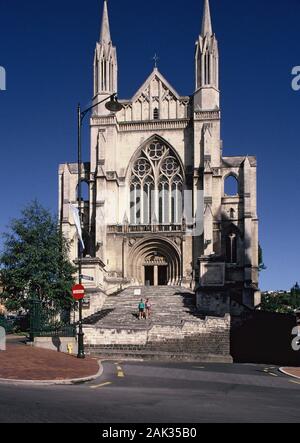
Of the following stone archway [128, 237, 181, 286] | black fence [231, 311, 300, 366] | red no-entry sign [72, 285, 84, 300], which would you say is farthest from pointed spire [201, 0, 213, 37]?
red no-entry sign [72, 285, 84, 300]

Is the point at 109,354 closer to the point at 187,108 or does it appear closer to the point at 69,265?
the point at 69,265

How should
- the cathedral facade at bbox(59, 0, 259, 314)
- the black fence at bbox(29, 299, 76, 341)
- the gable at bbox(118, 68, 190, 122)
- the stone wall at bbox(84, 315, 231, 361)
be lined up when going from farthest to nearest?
the gable at bbox(118, 68, 190, 122) < the cathedral facade at bbox(59, 0, 259, 314) < the stone wall at bbox(84, 315, 231, 361) < the black fence at bbox(29, 299, 76, 341)

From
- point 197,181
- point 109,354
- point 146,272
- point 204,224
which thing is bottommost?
point 109,354

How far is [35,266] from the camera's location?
35.2m

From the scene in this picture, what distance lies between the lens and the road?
9.79 m


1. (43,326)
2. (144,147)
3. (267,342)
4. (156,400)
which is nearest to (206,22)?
(144,147)

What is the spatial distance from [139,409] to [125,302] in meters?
27.6

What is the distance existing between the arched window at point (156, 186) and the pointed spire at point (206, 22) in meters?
9.87

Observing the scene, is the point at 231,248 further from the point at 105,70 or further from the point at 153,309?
the point at 105,70

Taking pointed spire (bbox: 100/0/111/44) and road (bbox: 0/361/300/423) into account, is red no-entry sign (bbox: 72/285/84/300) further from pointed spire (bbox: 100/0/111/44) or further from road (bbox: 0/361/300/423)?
pointed spire (bbox: 100/0/111/44)

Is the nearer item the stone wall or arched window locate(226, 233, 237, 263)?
the stone wall

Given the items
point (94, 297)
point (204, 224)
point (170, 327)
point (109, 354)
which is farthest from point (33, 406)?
point (204, 224)

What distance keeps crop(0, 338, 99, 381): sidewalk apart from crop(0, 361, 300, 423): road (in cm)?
76
